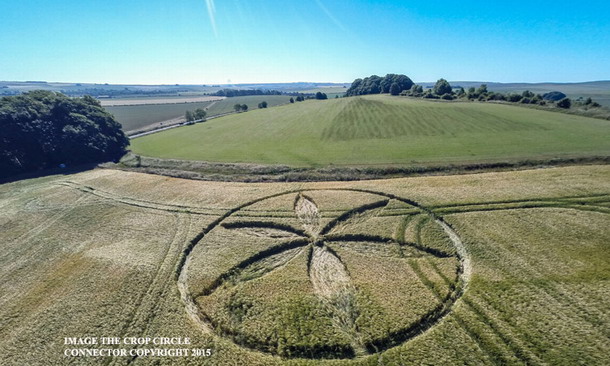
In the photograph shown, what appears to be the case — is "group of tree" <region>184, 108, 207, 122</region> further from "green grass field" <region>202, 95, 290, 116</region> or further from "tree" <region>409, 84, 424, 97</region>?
"tree" <region>409, 84, 424, 97</region>

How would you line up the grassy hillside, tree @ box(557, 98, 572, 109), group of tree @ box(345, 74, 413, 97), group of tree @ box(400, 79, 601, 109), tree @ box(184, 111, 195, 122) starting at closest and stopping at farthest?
the grassy hillside, tree @ box(557, 98, 572, 109), group of tree @ box(400, 79, 601, 109), tree @ box(184, 111, 195, 122), group of tree @ box(345, 74, 413, 97)

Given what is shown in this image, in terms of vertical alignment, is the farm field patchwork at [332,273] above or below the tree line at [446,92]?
below

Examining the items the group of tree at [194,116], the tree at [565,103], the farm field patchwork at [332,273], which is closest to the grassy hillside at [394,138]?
the tree at [565,103]

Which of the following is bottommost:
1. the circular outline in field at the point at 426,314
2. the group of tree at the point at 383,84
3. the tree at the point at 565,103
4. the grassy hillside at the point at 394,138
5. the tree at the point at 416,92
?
the circular outline in field at the point at 426,314

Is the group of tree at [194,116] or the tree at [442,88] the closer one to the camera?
the group of tree at [194,116]

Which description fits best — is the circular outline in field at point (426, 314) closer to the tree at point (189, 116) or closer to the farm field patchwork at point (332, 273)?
the farm field patchwork at point (332, 273)

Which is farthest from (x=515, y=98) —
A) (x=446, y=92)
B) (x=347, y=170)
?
(x=347, y=170)

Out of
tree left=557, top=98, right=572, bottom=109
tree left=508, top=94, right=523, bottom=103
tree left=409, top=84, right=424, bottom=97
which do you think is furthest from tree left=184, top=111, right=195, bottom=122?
tree left=557, top=98, right=572, bottom=109
